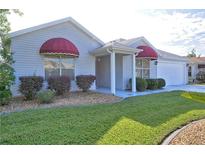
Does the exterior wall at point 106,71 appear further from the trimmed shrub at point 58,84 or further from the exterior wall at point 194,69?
the exterior wall at point 194,69

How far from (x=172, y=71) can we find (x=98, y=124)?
19449mm

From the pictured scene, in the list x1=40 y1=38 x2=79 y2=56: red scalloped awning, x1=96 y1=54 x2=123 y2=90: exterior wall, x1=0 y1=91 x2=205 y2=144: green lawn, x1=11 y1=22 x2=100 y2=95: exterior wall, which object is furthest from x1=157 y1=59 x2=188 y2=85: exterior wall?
x1=0 y1=91 x2=205 y2=144: green lawn

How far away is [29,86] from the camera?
11.5 metres

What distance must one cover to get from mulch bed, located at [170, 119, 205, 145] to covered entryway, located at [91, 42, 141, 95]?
802 centimetres

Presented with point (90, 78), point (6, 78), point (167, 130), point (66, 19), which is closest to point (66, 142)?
point (167, 130)

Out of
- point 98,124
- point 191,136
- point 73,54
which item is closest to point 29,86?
point 73,54

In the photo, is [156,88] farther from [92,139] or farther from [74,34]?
[92,139]

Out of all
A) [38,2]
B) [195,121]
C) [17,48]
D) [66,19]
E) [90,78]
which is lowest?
[195,121]

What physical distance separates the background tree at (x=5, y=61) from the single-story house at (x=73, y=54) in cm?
136

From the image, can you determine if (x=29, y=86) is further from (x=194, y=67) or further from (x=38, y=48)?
(x=194, y=67)

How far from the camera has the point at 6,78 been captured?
34.9 feet

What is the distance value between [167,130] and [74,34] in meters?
11.0

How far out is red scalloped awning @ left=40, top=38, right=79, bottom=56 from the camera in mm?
13086

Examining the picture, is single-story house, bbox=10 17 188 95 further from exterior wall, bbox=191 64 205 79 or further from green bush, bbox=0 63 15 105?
exterior wall, bbox=191 64 205 79
